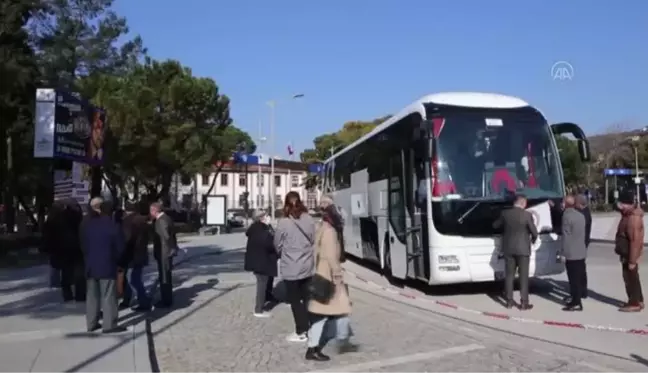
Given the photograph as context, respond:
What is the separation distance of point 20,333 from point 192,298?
14.8 ft

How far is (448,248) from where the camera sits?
1350 centimetres

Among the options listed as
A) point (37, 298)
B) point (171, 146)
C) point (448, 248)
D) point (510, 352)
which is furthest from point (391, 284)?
point (171, 146)

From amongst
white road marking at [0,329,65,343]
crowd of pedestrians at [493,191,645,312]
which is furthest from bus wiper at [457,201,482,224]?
white road marking at [0,329,65,343]

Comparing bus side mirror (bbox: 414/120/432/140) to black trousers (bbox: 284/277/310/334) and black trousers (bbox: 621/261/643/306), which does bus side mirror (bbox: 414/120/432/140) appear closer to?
black trousers (bbox: 621/261/643/306)

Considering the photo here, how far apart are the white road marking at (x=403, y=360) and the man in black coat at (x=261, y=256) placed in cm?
362

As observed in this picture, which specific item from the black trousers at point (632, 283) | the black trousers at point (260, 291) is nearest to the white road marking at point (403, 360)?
the black trousers at point (632, 283)

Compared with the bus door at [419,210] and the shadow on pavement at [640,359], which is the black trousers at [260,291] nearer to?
the bus door at [419,210]

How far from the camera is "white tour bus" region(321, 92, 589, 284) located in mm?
13555

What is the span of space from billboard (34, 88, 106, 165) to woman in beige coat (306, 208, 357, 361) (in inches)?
417

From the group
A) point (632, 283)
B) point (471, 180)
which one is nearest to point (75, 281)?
point (471, 180)

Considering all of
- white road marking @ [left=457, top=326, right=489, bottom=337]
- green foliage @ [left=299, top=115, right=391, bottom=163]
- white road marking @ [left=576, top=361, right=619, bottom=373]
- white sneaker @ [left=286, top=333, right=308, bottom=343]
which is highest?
green foliage @ [left=299, top=115, right=391, bottom=163]

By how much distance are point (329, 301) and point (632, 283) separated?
18.4 ft

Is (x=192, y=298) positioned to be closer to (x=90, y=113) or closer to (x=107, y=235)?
(x=107, y=235)

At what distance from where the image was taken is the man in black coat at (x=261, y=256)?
38.4 ft
